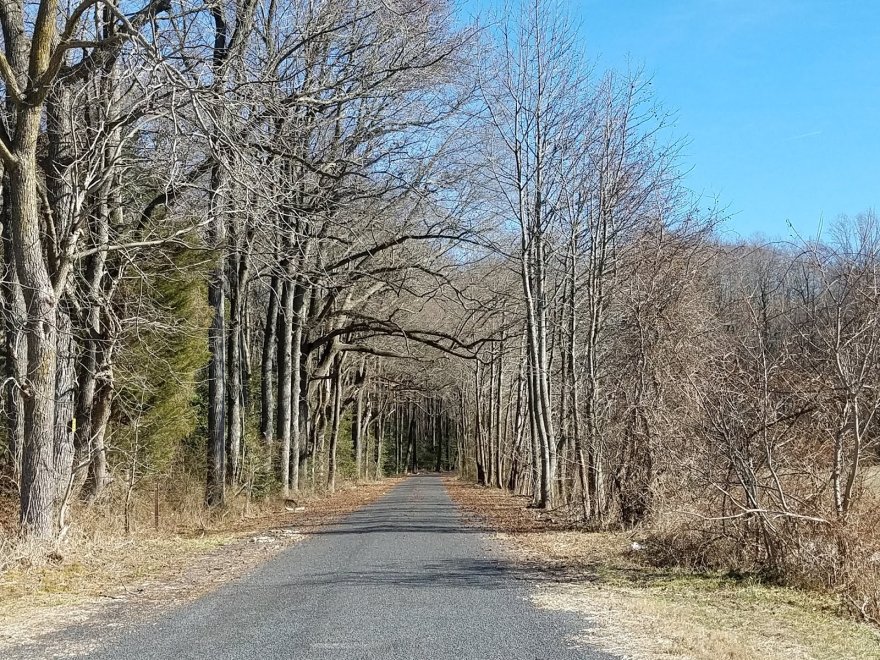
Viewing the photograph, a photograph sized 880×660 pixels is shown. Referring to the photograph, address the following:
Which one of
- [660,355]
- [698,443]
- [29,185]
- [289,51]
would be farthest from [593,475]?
[29,185]

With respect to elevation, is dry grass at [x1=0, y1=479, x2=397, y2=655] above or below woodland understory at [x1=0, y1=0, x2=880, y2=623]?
below

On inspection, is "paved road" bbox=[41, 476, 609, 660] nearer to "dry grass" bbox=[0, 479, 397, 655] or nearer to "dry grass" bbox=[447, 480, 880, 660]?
"dry grass" bbox=[447, 480, 880, 660]

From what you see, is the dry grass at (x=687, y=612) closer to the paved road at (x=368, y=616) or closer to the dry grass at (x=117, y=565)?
the paved road at (x=368, y=616)

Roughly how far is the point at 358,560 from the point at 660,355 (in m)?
6.39

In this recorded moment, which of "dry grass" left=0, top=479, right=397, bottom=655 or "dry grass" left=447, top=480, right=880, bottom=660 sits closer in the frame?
"dry grass" left=447, top=480, right=880, bottom=660

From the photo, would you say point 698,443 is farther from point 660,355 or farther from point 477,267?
point 477,267

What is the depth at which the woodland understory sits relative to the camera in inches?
404

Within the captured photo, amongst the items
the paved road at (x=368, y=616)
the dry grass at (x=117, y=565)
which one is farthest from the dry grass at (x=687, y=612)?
the dry grass at (x=117, y=565)

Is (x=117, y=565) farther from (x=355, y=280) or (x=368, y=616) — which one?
(x=355, y=280)

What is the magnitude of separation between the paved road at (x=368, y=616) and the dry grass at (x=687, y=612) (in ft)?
1.43

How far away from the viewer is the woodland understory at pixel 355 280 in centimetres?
1026

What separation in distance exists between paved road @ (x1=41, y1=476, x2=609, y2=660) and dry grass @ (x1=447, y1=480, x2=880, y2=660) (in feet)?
1.43

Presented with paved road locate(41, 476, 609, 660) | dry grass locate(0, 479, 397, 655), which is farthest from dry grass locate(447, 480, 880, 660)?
dry grass locate(0, 479, 397, 655)

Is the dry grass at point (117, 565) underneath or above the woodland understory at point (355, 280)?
underneath
